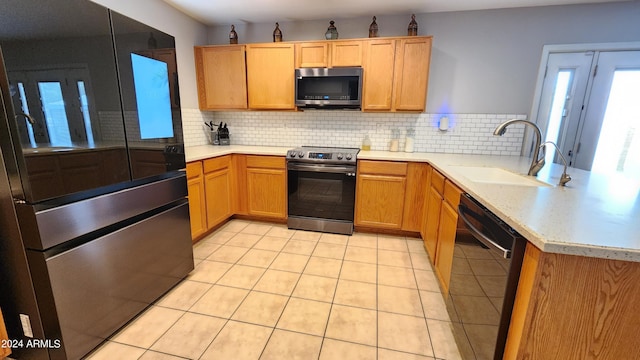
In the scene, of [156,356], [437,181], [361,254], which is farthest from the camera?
[361,254]

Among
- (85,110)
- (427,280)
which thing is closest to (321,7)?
(85,110)

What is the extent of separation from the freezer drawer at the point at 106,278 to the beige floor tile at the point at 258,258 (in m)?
0.59

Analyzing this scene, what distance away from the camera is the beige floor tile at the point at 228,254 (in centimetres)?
250

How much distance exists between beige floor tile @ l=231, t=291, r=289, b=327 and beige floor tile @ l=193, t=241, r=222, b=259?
0.83 metres

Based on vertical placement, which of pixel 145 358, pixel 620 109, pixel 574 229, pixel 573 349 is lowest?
pixel 145 358

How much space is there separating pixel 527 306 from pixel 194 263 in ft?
7.78

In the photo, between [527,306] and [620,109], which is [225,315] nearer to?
[527,306]

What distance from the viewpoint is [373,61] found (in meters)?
2.93

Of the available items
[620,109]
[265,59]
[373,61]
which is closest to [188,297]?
[265,59]

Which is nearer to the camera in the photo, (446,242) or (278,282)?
(446,242)

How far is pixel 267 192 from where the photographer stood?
3238mm

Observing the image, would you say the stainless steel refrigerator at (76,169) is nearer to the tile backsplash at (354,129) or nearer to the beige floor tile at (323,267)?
the beige floor tile at (323,267)

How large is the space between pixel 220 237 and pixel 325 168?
1.39 meters

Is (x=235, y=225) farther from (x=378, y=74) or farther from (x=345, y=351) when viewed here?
(x=378, y=74)
